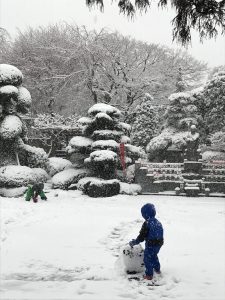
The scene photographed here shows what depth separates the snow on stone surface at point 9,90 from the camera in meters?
16.5

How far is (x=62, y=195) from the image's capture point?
1617 centimetres

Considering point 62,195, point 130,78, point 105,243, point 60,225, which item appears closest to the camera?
point 105,243

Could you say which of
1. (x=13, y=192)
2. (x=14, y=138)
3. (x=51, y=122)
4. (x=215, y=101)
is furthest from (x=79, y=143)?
(x=215, y=101)

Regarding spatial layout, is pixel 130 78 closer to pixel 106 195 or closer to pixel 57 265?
pixel 106 195

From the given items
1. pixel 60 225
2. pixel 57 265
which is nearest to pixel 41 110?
pixel 60 225

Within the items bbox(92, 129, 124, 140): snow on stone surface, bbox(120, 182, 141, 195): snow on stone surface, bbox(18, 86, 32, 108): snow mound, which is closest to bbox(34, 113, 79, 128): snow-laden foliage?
bbox(18, 86, 32, 108): snow mound

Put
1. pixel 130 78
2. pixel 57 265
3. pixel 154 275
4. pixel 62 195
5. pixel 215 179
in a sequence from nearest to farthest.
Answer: pixel 154 275, pixel 57 265, pixel 62 195, pixel 215 179, pixel 130 78

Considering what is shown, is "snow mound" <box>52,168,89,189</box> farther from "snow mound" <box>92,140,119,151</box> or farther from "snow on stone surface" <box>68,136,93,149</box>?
"snow mound" <box>92,140,119,151</box>

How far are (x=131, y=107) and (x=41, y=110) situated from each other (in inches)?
316

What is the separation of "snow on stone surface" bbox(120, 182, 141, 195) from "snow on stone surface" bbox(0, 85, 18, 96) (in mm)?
6203

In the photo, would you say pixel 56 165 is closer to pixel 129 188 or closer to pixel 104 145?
pixel 104 145

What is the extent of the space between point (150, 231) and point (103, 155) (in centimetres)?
1025

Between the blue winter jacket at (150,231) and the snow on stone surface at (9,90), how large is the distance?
461 inches

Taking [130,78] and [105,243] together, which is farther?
[130,78]
